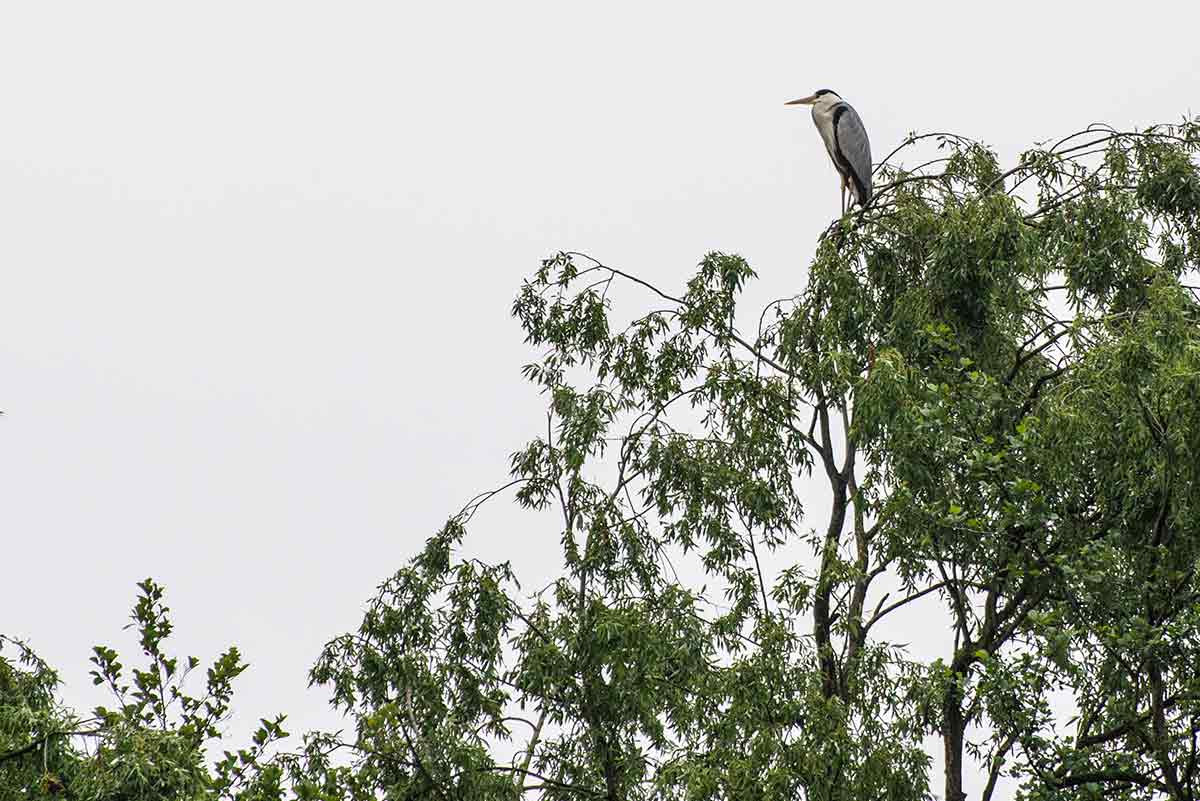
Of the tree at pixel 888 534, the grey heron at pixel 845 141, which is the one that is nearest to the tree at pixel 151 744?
the tree at pixel 888 534

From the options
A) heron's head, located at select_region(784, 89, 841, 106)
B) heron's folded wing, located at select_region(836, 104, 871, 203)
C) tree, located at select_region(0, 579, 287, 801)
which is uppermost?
heron's head, located at select_region(784, 89, 841, 106)

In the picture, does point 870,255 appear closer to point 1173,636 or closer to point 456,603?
point 456,603

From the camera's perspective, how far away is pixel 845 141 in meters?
12.5

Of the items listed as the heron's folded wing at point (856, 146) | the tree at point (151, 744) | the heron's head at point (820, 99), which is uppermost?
the heron's head at point (820, 99)

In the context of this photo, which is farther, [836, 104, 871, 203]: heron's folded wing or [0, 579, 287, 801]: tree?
[836, 104, 871, 203]: heron's folded wing

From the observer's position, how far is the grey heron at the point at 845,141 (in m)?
12.1

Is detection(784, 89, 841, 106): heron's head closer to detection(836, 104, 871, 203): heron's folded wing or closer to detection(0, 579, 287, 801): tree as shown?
detection(836, 104, 871, 203): heron's folded wing

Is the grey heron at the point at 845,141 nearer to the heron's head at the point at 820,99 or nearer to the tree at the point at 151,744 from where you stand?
the heron's head at the point at 820,99

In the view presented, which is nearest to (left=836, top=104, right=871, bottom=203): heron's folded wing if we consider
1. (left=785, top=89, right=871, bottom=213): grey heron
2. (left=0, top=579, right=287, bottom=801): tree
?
(left=785, top=89, right=871, bottom=213): grey heron

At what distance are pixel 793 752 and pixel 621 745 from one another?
1.78 m

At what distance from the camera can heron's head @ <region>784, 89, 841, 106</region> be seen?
13.8m

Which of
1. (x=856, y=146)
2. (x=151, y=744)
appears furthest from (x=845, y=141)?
(x=151, y=744)

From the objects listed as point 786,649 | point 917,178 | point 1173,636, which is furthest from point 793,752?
point 917,178

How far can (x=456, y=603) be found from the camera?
35.7 ft
